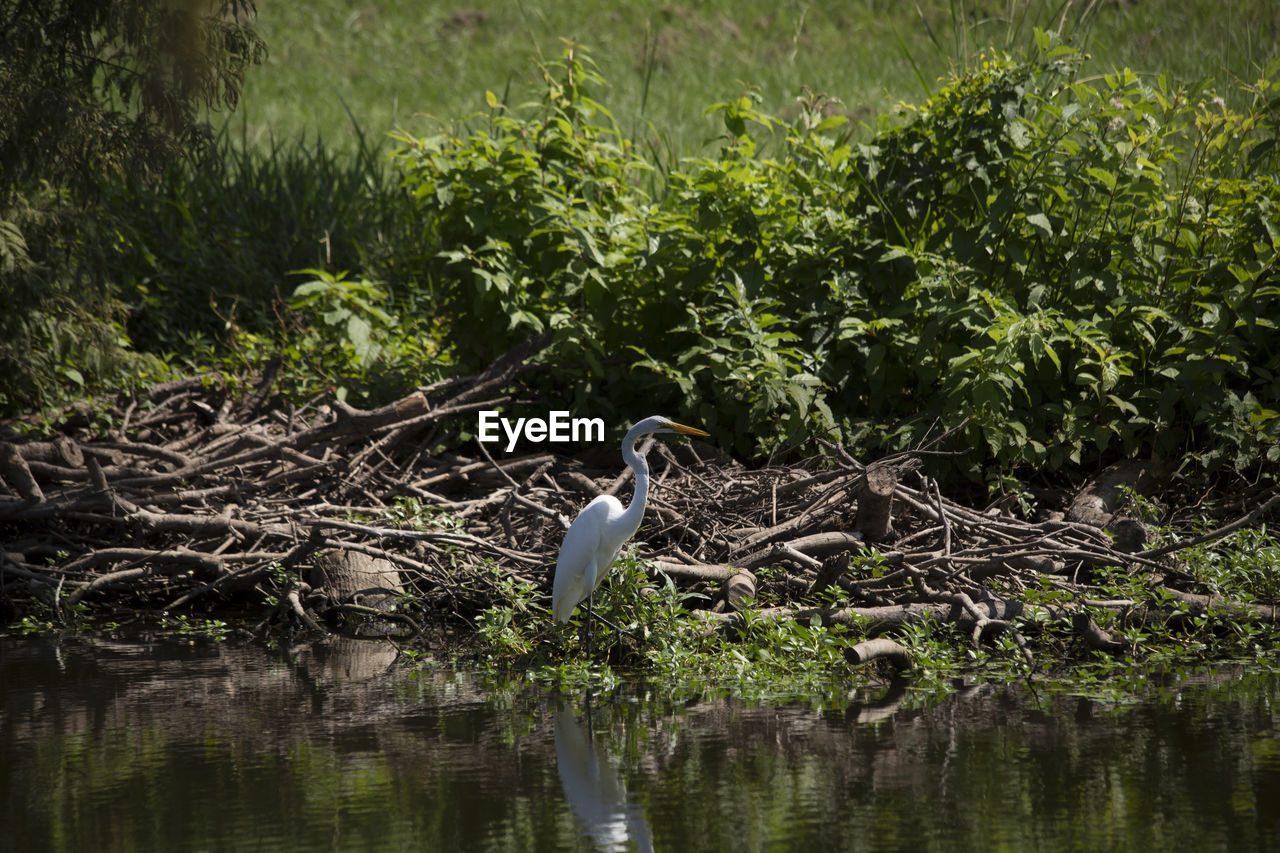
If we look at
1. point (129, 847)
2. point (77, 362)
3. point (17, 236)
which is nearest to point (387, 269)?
point (77, 362)

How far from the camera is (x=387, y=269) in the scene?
9.99 meters

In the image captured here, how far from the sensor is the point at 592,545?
4840mm

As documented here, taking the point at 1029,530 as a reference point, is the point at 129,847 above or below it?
below

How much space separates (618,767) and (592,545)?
1287 millimetres

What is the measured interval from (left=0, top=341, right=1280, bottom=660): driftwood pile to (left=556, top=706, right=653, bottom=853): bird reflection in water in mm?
1152

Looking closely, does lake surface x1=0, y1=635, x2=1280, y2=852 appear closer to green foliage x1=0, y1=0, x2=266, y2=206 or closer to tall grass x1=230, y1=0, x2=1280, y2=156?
green foliage x1=0, y1=0, x2=266, y2=206

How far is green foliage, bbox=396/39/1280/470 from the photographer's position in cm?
624

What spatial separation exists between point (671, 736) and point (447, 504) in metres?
2.68

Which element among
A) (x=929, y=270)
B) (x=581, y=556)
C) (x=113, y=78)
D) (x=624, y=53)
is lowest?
(x=581, y=556)

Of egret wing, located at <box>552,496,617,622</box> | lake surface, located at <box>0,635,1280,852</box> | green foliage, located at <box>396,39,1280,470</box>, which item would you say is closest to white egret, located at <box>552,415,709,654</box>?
egret wing, located at <box>552,496,617,622</box>

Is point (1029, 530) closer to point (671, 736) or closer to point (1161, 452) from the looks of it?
point (1161, 452)

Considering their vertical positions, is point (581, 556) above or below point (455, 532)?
below

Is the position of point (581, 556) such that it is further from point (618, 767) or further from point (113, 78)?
point (113, 78)

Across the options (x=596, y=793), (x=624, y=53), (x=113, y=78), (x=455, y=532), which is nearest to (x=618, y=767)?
(x=596, y=793)
